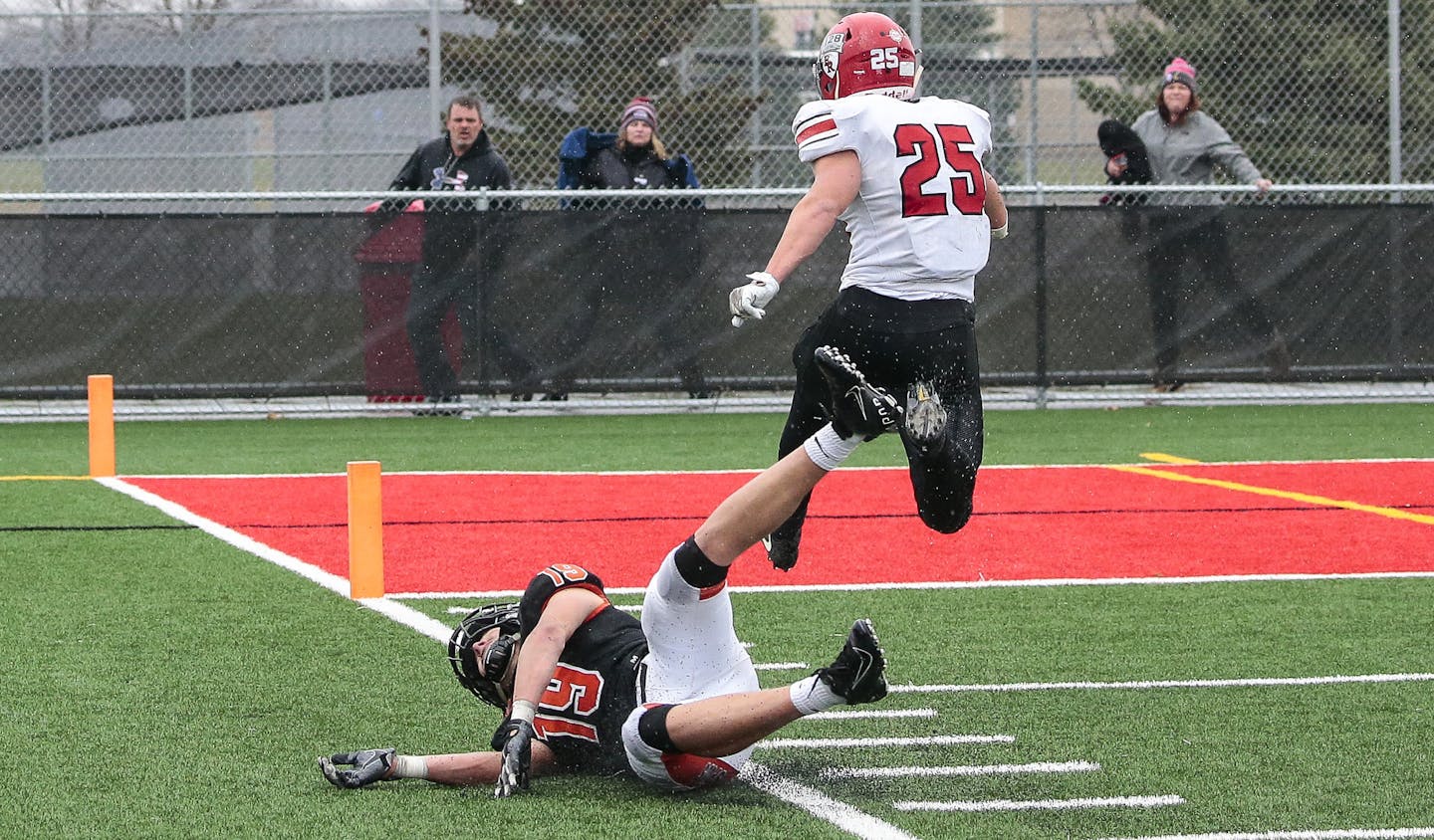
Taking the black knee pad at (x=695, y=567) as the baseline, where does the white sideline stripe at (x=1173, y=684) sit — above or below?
below

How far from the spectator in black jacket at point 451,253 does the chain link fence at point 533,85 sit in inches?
116

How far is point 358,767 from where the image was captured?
4691mm

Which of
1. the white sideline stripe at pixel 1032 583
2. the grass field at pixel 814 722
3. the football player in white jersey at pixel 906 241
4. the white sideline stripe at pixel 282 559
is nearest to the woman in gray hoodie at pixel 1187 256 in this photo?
the grass field at pixel 814 722

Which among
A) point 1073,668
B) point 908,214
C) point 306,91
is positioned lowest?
point 1073,668

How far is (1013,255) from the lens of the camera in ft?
47.5

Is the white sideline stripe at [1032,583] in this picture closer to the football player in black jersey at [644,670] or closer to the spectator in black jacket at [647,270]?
the football player in black jersey at [644,670]

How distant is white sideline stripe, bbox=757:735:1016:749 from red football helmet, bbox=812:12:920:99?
1.88 metres

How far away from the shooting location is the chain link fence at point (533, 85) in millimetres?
18312

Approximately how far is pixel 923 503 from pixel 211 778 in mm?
2109

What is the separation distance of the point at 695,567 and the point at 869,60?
67.5 inches

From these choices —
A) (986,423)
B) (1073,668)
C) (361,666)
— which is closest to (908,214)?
(1073,668)

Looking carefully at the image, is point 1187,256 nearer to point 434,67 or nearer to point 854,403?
point 434,67

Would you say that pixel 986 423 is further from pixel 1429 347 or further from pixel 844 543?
pixel 844 543

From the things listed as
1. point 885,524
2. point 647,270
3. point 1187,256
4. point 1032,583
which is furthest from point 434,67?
point 1032,583
